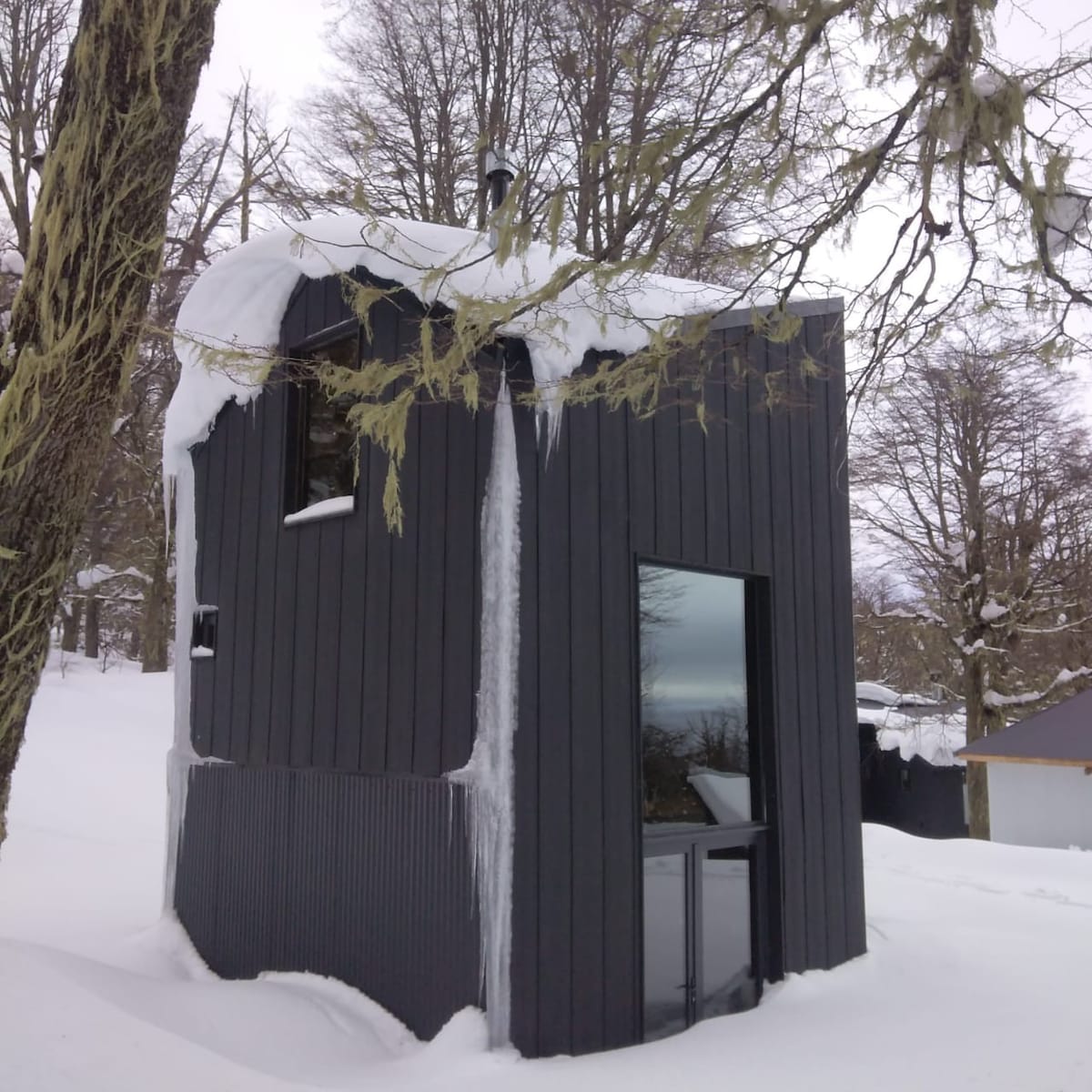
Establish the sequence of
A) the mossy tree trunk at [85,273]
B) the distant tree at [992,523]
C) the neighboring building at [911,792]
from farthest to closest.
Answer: the neighboring building at [911,792]
the distant tree at [992,523]
the mossy tree trunk at [85,273]

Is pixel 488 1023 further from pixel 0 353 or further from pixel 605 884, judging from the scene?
pixel 0 353

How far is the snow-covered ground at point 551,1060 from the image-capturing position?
4.00 meters

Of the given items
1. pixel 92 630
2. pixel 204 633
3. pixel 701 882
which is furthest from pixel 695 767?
pixel 92 630

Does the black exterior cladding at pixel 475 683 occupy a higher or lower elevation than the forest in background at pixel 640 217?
lower

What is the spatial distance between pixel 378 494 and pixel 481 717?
1439 mm

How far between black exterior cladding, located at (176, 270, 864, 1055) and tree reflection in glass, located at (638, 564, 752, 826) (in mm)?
169

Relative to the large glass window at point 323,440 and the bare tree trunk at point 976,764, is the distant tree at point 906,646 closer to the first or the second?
the bare tree trunk at point 976,764

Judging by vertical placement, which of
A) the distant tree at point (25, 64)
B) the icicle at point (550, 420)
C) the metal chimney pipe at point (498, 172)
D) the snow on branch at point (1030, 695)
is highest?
the distant tree at point (25, 64)

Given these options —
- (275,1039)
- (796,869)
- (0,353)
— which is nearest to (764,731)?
(796,869)

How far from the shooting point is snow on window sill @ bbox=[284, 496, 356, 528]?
5.80 m

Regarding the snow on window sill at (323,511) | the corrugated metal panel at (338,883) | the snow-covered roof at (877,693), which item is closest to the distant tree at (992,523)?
the snow-covered roof at (877,693)

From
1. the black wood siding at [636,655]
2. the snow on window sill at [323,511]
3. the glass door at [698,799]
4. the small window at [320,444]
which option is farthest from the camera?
the small window at [320,444]

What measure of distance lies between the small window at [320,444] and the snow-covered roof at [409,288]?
13.6 inches

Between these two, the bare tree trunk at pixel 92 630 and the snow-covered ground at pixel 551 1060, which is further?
the bare tree trunk at pixel 92 630
